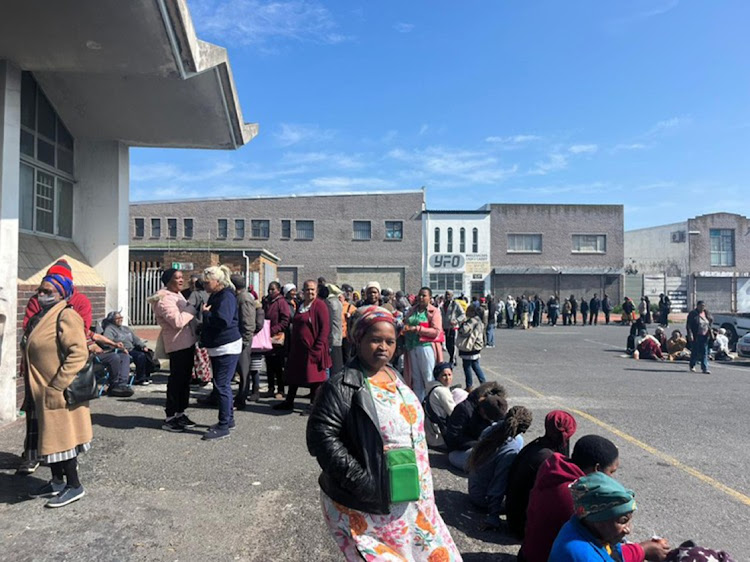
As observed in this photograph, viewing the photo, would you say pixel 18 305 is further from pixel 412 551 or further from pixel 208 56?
pixel 412 551

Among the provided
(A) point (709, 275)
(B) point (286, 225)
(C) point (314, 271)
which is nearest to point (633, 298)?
(A) point (709, 275)

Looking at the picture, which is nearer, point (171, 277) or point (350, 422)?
point (350, 422)

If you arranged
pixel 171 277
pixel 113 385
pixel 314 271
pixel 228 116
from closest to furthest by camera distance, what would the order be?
pixel 171 277
pixel 113 385
pixel 228 116
pixel 314 271

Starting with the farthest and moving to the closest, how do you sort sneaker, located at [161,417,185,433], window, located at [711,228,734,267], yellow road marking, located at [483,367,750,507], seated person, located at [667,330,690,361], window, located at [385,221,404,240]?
window, located at [711,228,734,267], window, located at [385,221,404,240], seated person, located at [667,330,690,361], sneaker, located at [161,417,185,433], yellow road marking, located at [483,367,750,507]

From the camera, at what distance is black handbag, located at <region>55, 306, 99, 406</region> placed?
3.82m

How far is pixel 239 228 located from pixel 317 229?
227 inches

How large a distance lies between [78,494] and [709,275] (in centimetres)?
4592

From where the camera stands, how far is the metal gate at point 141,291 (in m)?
15.7

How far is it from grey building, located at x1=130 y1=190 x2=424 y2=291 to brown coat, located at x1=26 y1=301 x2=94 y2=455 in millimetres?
34528

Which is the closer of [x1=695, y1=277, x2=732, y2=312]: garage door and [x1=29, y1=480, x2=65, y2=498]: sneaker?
[x1=29, y1=480, x2=65, y2=498]: sneaker

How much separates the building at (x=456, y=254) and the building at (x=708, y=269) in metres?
11.6

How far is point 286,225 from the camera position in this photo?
1534 inches

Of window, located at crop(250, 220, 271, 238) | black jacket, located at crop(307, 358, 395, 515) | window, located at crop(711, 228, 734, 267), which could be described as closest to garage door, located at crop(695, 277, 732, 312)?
window, located at crop(711, 228, 734, 267)

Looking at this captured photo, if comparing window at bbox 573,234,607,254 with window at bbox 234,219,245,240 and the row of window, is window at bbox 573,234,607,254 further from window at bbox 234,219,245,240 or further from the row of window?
window at bbox 234,219,245,240
